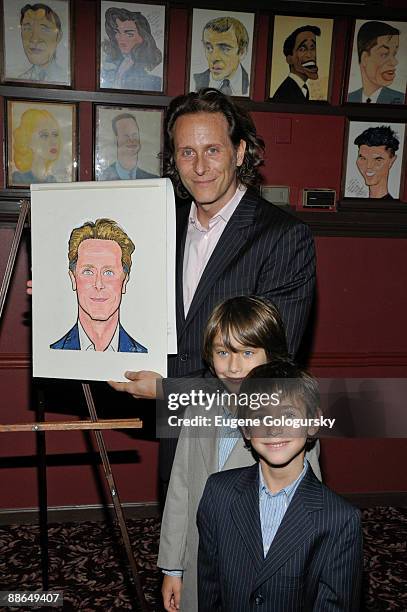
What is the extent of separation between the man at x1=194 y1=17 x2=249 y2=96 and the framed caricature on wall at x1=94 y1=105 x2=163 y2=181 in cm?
29


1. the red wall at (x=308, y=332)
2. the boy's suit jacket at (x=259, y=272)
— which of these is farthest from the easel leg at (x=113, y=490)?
the red wall at (x=308, y=332)

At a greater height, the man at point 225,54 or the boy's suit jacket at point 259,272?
the man at point 225,54

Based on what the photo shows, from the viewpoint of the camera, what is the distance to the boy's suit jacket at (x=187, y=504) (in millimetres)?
1637

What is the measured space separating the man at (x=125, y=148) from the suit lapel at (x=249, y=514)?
182 centimetres

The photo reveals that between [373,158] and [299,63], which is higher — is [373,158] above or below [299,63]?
below

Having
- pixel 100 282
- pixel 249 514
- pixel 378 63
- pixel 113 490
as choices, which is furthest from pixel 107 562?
pixel 378 63

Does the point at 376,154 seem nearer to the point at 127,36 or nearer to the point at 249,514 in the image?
the point at 127,36

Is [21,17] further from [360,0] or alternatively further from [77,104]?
[360,0]

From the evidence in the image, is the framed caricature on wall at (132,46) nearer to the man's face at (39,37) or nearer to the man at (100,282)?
the man's face at (39,37)

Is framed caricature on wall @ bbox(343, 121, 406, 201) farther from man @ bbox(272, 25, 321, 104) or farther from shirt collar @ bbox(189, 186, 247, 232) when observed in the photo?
shirt collar @ bbox(189, 186, 247, 232)

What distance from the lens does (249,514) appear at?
4.77 ft

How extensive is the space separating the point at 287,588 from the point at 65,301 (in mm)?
1038

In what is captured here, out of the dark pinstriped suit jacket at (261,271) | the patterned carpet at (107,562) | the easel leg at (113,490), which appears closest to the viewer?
the dark pinstriped suit jacket at (261,271)

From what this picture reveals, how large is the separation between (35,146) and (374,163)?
1592mm
